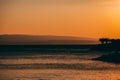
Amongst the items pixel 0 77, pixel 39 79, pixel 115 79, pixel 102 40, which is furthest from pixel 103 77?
pixel 102 40

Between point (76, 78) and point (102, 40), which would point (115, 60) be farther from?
point (102, 40)

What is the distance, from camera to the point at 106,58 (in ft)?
376

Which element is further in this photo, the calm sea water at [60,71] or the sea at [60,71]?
the sea at [60,71]

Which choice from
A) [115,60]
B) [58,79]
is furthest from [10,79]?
[115,60]

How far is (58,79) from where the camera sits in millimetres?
64312

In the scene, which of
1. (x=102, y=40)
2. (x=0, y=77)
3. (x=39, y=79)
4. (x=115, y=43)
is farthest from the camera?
(x=102, y=40)

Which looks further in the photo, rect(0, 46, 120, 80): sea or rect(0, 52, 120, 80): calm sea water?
rect(0, 46, 120, 80): sea

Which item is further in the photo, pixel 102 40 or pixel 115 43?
pixel 102 40

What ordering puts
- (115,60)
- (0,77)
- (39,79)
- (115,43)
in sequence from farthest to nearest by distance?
(115,43)
(115,60)
(0,77)
(39,79)

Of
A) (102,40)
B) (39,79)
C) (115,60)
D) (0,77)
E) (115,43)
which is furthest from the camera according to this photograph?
(102,40)

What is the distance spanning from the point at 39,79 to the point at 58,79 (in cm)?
245

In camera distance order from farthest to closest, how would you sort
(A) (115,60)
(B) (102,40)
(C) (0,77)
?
1. (B) (102,40)
2. (A) (115,60)
3. (C) (0,77)

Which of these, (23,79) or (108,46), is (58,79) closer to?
(23,79)

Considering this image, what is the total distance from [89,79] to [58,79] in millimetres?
4054
